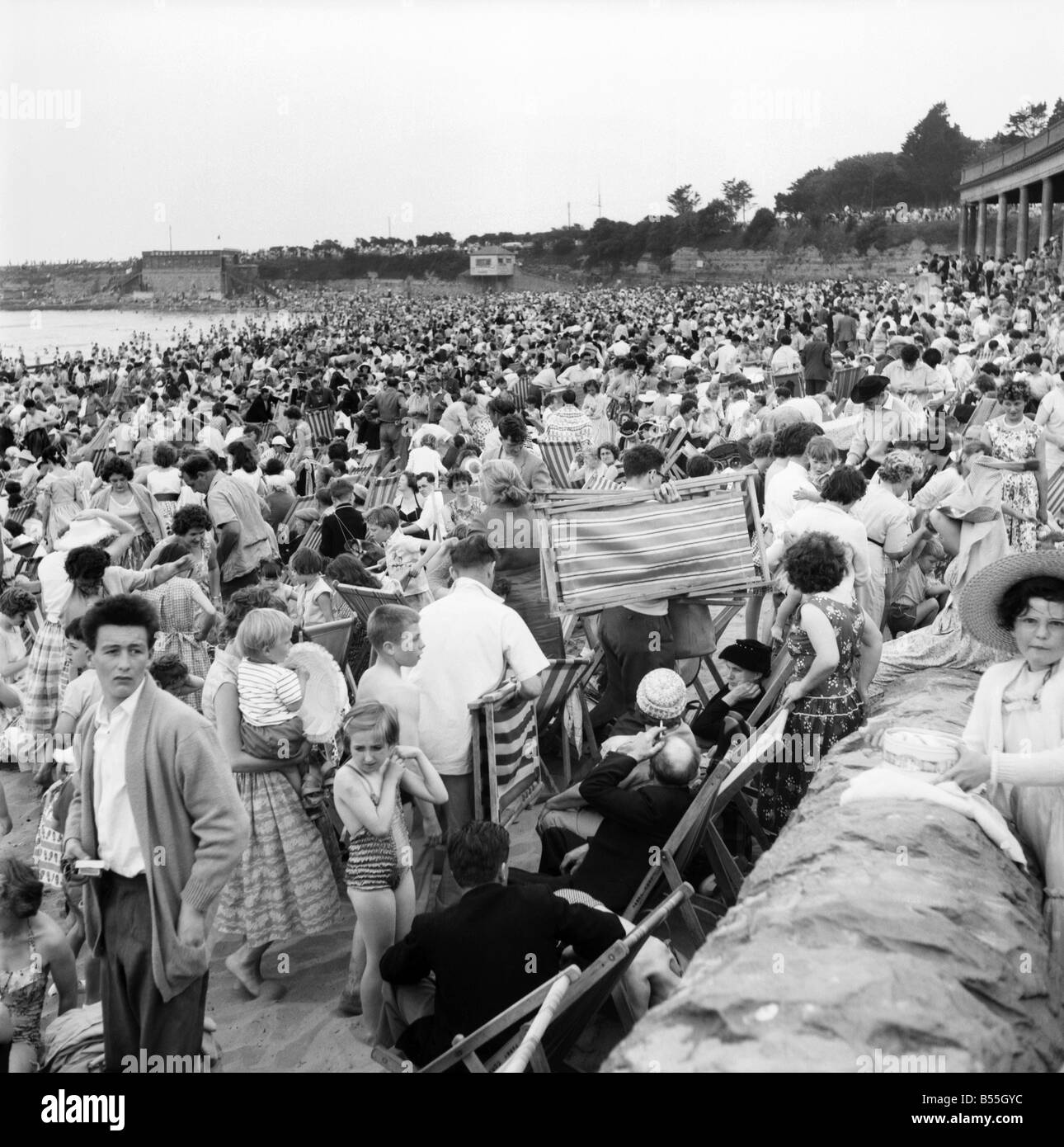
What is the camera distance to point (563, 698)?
214 inches

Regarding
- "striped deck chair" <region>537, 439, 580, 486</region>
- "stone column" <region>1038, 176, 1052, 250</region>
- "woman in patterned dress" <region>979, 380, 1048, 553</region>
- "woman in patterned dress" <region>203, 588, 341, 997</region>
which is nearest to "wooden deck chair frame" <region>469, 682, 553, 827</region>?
"woman in patterned dress" <region>203, 588, 341, 997</region>

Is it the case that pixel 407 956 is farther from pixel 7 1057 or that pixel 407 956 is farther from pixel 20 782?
pixel 20 782

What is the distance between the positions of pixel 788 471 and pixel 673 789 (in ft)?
9.30

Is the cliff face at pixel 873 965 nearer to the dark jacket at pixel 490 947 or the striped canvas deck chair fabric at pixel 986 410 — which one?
the dark jacket at pixel 490 947

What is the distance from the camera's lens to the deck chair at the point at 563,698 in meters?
5.27

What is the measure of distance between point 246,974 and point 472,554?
1.79 m

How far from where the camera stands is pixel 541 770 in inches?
211

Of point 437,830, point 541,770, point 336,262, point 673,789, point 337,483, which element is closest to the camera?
point 673,789

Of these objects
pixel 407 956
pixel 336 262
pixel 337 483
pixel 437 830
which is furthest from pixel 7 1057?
pixel 336 262

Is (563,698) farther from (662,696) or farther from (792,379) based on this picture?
(792,379)

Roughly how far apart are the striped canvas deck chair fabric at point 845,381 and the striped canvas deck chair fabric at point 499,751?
9017 mm

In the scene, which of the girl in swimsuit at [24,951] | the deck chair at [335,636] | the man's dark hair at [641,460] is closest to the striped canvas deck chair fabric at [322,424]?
the man's dark hair at [641,460]
